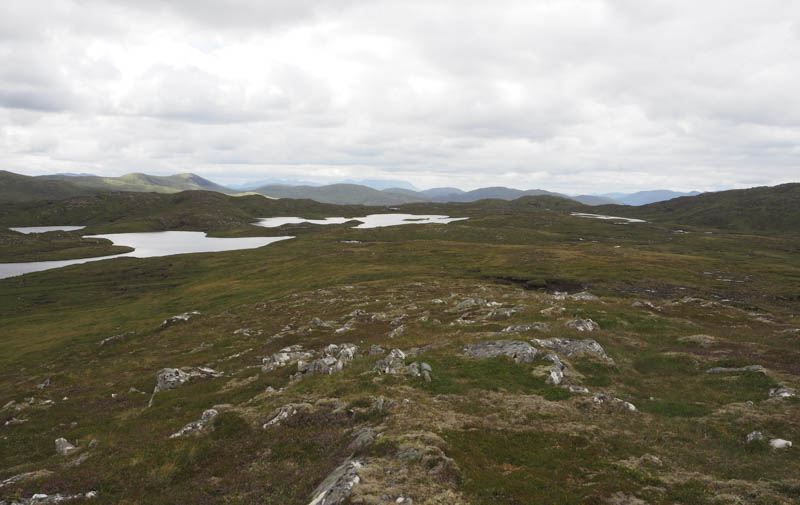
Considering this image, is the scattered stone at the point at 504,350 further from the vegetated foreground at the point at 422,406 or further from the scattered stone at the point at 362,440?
the scattered stone at the point at 362,440

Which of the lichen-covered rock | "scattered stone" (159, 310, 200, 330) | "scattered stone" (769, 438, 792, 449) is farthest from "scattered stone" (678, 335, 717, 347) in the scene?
"scattered stone" (159, 310, 200, 330)

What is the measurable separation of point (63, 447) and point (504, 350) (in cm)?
3804

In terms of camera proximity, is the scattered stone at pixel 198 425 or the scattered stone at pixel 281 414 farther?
the scattered stone at pixel 198 425

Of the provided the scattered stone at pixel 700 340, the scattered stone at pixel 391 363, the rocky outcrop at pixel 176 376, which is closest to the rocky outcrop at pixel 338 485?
the scattered stone at pixel 391 363

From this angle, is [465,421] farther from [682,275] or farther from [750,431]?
[682,275]

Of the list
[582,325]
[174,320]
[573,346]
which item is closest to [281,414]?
[573,346]

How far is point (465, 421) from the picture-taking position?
2333cm

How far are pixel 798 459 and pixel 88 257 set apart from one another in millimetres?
257363

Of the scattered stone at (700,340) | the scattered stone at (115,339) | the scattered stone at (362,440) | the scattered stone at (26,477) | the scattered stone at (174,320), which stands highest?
the scattered stone at (700,340)

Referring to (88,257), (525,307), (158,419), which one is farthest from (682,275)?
(88,257)

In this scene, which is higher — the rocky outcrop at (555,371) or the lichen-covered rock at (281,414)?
the rocky outcrop at (555,371)

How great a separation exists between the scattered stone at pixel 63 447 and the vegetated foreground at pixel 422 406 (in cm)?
16

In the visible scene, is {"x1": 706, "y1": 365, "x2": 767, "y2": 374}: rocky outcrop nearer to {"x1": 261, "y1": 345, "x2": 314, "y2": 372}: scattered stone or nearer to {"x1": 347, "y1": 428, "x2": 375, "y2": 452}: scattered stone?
{"x1": 347, "y1": 428, "x2": 375, "y2": 452}: scattered stone

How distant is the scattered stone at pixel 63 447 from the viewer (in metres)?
28.3
